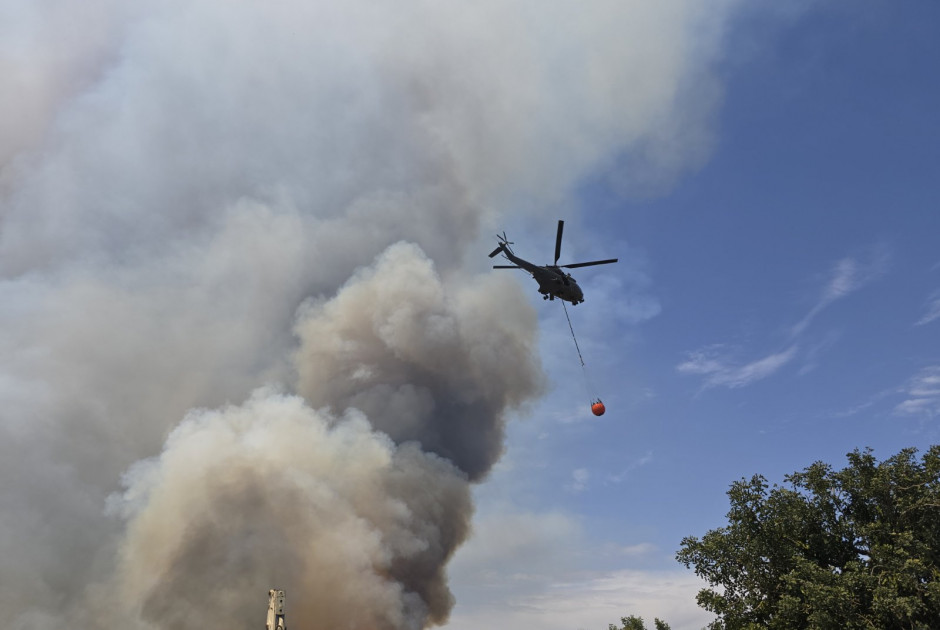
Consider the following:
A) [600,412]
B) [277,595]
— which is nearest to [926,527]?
[600,412]

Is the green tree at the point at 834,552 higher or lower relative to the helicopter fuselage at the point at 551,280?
lower

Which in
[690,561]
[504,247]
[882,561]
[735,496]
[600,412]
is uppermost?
[504,247]

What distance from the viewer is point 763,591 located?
3475 centimetres

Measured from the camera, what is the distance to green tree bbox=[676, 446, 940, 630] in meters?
30.4

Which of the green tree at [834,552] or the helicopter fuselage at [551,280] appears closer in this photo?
the green tree at [834,552]

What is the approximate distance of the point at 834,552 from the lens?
35.1 m

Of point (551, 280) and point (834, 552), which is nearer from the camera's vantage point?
point (834, 552)

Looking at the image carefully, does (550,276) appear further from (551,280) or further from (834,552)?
(834,552)

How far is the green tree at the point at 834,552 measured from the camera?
1196 inches

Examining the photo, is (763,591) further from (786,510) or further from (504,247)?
(504,247)

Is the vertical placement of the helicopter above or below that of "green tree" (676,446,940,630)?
above

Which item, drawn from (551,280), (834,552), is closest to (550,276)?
(551,280)

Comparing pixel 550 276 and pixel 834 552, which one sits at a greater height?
pixel 550 276

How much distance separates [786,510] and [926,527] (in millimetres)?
6494
